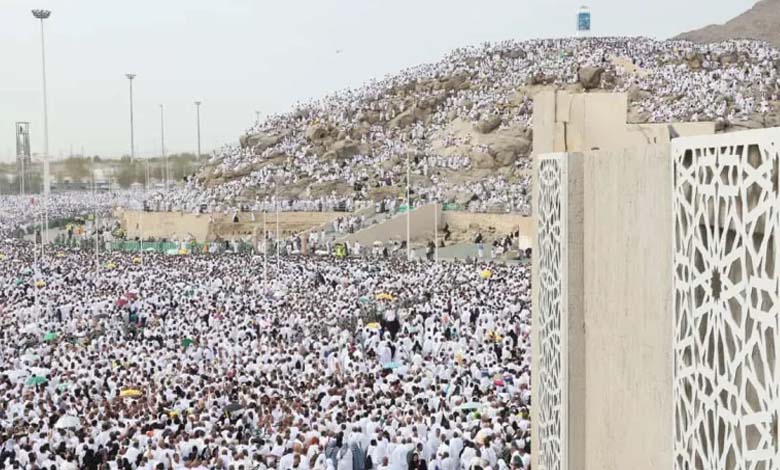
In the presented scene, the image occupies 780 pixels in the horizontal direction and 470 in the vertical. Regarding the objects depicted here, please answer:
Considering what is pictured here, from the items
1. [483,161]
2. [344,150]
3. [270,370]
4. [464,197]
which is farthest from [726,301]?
[344,150]

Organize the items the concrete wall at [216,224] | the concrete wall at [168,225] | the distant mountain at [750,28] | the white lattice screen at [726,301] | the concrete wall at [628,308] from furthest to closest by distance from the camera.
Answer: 1. the distant mountain at [750,28]
2. the concrete wall at [168,225]
3. the concrete wall at [216,224]
4. the concrete wall at [628,308]
5. the white lattice screen at [726,301]

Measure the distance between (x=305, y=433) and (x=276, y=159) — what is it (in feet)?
109

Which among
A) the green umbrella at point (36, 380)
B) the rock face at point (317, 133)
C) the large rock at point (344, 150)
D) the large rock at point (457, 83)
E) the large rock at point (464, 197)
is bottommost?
the green umbrella at point (36, 380)

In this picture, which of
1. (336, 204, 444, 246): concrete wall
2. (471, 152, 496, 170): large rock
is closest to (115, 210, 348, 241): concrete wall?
(336, 204, 444, 246): concrete wall

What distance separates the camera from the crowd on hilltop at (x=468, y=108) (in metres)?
36.8

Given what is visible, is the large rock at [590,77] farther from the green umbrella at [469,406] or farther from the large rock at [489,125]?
the green umbrella at [469,406]

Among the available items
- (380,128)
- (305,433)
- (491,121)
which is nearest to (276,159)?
(380,128)

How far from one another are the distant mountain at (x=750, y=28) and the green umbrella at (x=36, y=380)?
66066 mm

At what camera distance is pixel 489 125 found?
40.1m

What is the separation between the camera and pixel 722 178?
398 cm

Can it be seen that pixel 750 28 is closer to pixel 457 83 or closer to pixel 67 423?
pixel 457 83

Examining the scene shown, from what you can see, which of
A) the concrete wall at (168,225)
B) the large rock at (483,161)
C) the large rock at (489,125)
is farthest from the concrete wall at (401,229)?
the large rock at (489,125)

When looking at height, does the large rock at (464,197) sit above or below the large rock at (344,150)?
below

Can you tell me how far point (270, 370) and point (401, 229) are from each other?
18510 mm
